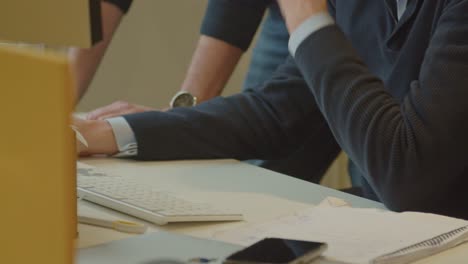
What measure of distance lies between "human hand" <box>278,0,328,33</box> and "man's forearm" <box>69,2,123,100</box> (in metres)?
1.01

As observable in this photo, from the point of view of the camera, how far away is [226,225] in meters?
0.94

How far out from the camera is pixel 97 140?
1344mm

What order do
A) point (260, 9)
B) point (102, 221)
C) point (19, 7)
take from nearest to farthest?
point (19, 7) → point (102, 221) → point (260, 9)

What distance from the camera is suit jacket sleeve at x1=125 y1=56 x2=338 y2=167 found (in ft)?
4.51

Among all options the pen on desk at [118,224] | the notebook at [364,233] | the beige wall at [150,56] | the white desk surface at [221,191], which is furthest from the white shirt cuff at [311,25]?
the beige wall at [150,56]

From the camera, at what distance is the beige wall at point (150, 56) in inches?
112

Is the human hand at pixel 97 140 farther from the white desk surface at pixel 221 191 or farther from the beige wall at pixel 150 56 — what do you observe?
the beige wall at pixel 150 56

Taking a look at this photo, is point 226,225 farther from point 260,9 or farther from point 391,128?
point 260,9

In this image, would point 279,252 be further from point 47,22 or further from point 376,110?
point 376,110

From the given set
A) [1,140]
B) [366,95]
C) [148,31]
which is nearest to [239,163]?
[366,95]

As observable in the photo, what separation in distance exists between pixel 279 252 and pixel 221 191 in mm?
391

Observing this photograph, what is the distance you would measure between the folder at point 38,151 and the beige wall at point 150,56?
2.41 meters

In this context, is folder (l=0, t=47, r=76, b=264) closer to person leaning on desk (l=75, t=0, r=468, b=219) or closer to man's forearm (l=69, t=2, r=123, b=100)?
person leaning on desk (l=75, t=0, r=468, b=219)

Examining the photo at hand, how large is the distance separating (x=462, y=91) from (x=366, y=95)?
0.13 metres
